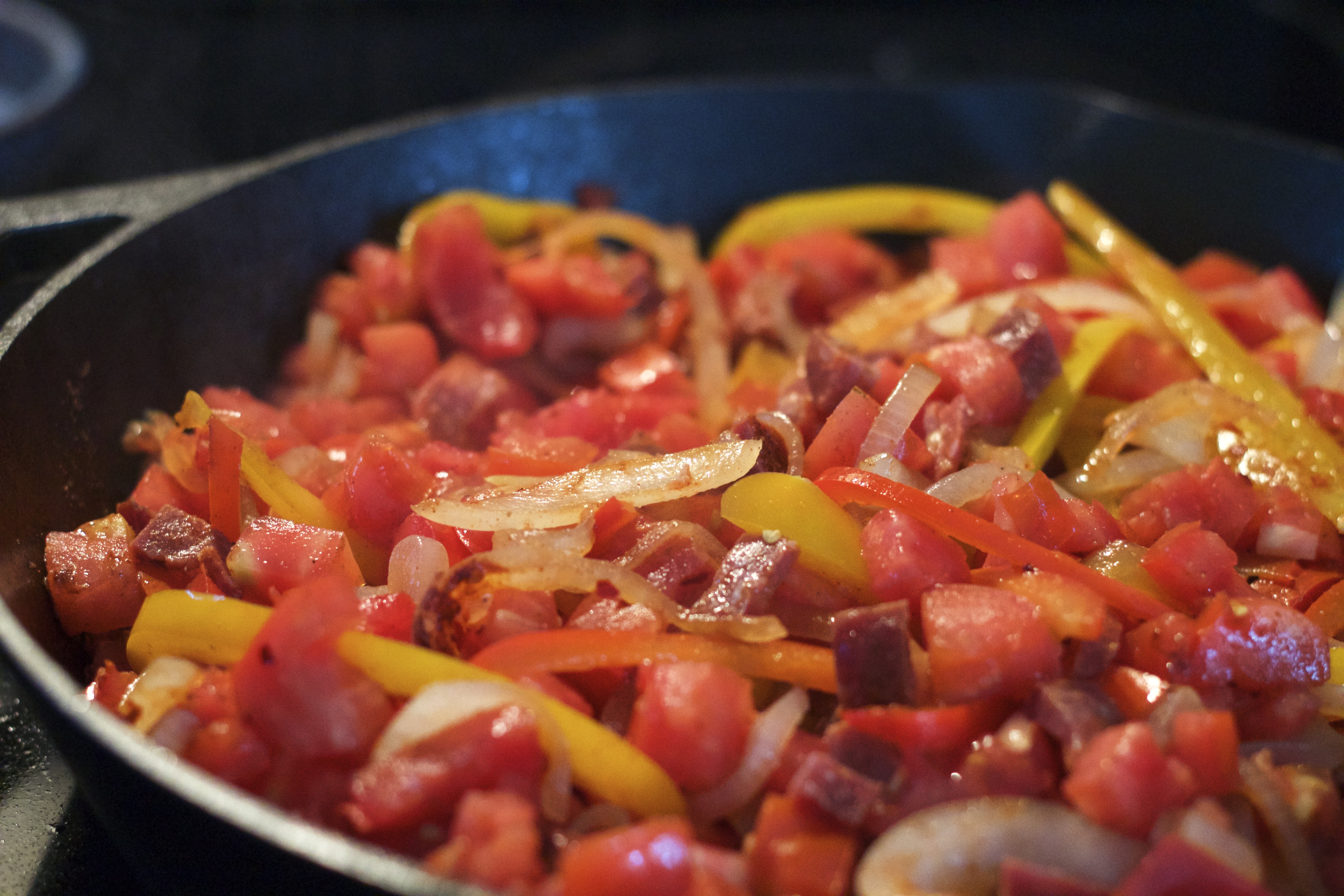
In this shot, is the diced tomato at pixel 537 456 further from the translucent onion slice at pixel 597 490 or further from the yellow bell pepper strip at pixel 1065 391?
the yellow bell pepper strip at pixel 1065 391

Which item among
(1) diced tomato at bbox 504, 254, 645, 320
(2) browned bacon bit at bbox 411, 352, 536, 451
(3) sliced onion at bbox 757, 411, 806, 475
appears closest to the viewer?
(3) sliced onion at bbox 757, 411, 806, 475

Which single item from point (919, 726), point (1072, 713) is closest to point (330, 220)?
point (919, 726)

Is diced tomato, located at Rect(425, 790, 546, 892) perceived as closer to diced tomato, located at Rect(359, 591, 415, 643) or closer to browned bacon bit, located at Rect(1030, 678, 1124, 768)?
diced tomato, located at Rect(359, 591, 415, 643)

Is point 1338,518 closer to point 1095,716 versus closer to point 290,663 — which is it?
point 1095,716

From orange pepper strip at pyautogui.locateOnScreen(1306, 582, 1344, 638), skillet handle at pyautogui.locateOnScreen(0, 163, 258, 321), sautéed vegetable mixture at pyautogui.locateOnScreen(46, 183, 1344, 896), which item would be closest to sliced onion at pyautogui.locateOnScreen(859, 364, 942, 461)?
sautéed vegetable mixture at pyautogui.locateOnScreen(46, 183, 1344, 896)

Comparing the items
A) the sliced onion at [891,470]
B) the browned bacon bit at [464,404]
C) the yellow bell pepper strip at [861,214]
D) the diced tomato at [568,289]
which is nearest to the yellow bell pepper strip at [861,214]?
the yellow bell pepper strip at [861,214]

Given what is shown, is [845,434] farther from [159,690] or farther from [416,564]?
[159,690]
